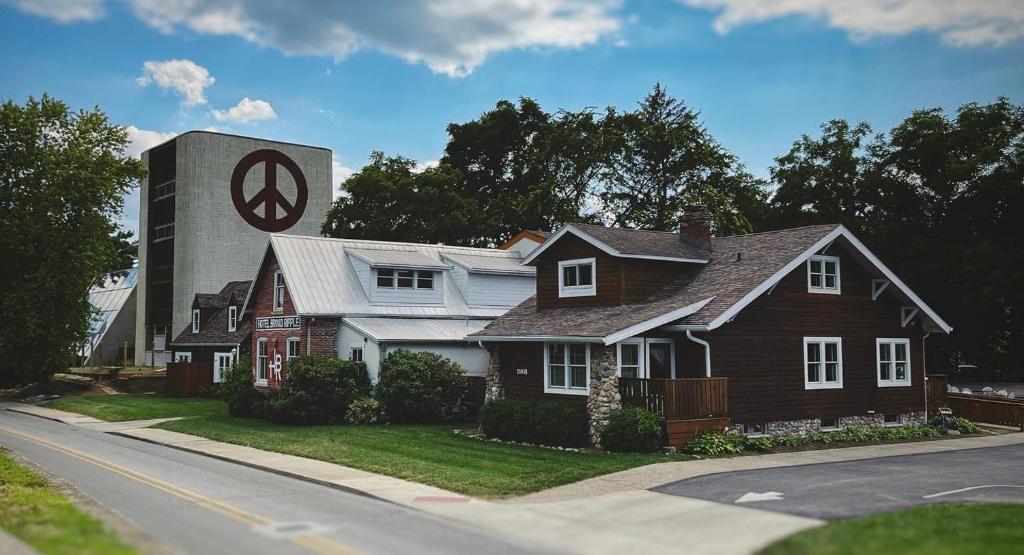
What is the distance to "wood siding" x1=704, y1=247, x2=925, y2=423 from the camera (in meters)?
25.9

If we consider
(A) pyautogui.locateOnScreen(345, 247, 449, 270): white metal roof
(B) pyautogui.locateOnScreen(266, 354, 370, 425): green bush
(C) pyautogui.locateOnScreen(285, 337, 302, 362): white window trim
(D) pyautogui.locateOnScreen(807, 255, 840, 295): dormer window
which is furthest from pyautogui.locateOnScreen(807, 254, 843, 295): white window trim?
(C) pyautogui.locateOnScreen(285, 337, 302, 362): white window trim

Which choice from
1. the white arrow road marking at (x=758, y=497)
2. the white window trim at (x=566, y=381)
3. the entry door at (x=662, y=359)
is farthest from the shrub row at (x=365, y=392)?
the white arrow road marking at (x=758, y=497)

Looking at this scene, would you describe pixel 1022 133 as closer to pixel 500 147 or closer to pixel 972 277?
pixel 972 277

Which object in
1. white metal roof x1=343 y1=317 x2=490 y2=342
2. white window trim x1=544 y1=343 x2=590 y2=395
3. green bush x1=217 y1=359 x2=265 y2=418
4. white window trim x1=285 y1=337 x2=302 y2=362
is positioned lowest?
green bush x1=217 y1=359 x2=265 y2=418

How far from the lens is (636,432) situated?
2311cm

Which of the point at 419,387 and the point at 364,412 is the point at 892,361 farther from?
the point at 364,412

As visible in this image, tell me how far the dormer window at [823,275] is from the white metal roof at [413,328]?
1255cm

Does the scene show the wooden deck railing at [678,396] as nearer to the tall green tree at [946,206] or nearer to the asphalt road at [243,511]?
the asphalt road at [243,511]

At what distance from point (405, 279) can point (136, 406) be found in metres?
13.1

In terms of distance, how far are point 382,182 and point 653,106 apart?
19668mm

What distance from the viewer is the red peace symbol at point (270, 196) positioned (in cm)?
6419

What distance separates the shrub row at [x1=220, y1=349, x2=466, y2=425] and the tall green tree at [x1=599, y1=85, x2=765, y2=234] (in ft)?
90.3

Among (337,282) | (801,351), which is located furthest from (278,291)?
(801,351)

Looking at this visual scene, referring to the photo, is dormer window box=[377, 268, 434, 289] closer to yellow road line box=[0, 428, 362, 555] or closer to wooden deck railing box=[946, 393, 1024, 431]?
yellow road line box=[0, 428, 362, 555]
